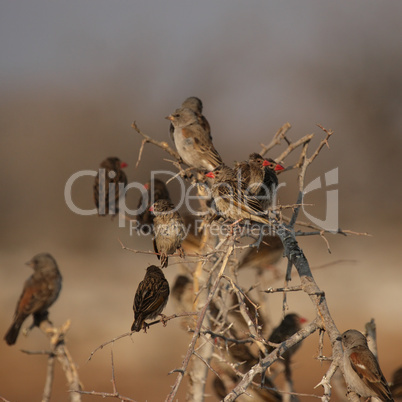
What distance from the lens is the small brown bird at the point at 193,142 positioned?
29.1 feet

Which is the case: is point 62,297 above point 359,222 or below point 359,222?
below

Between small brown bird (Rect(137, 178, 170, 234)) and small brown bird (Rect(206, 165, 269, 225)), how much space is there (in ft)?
9.08

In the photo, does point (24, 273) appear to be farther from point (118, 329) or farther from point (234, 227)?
point (234, 227)

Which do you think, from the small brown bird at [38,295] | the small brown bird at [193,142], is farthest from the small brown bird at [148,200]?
the small brown bird at [38,295]

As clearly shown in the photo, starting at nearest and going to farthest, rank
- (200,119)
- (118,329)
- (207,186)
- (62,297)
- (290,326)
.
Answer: (207,186) < (290,326) < (200,119) < (118,329) < (62,297)

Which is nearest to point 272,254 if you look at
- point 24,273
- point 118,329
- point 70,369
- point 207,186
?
point 207,186

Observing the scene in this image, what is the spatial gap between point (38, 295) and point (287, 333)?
354cm

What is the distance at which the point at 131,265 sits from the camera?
583 inches

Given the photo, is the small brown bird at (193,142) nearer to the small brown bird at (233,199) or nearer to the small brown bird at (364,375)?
the small brown bird at (233,199)

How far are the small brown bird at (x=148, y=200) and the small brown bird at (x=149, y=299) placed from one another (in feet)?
10.7

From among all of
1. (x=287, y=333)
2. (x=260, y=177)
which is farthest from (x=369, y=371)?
(x=287, y=333)

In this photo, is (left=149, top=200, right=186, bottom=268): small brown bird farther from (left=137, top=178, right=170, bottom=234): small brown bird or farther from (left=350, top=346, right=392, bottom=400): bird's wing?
(left=350, top=346, right=392, bottom=400): bird's wing

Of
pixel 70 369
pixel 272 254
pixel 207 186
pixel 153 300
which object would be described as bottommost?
pixel 70 369

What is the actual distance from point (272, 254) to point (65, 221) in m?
7.77
